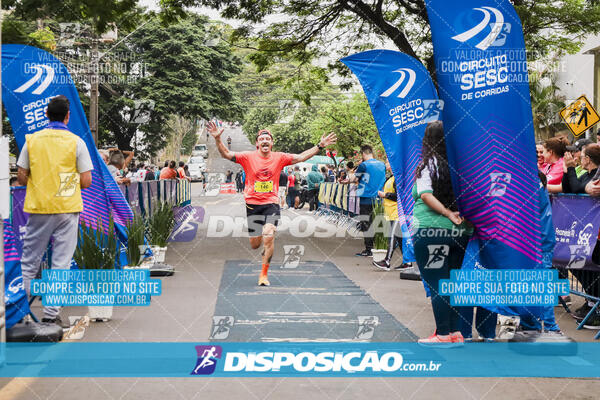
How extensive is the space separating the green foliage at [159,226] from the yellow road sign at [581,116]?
7.58m

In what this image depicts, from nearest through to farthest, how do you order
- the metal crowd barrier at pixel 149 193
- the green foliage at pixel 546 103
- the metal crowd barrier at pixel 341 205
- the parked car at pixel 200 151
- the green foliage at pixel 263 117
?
1. the metal crowd barrier at pixel 149 193
2. the metal crowd barrier at pixel 341 205
3. the green foliage at pixel 546 103
4. the green foliage at pixel 263 117
5. the parked car at pixel 200 151

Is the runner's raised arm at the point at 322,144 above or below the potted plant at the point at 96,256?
above

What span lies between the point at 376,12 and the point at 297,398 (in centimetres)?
1427

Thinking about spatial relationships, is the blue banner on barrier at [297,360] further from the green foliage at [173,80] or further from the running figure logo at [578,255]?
the green foliage at [173,80]

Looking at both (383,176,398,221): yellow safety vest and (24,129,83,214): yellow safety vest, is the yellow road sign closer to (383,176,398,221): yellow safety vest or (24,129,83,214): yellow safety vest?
(383,176,398,221): yellow safety vest

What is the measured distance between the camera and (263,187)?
10891mm


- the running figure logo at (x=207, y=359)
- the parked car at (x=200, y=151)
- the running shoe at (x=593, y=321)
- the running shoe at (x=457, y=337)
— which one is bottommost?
the parked car at (x=200, y=151)

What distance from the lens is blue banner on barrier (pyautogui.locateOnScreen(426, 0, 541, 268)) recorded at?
675 centimetres

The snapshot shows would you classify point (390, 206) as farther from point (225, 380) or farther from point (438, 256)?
point (225, 380)

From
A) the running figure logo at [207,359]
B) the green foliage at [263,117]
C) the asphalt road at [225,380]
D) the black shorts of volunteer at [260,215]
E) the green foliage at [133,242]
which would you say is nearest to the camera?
the asphalt road at [225,380]

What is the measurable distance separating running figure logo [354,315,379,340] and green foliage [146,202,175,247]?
545cm

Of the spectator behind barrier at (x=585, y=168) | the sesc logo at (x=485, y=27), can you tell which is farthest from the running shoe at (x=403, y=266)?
the sesc logo at (x=485, y=27)

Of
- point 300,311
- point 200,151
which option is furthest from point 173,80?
point 200,151

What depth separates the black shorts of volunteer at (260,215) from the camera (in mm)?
10805
